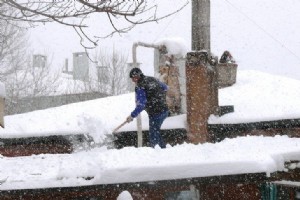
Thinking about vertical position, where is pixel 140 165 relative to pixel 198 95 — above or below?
below

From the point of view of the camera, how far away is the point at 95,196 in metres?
5.20

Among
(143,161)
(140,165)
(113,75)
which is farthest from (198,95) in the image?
(113,75)

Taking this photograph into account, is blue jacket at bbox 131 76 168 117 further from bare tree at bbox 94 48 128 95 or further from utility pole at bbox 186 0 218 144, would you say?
bare tree at bbox 94 48 128 95

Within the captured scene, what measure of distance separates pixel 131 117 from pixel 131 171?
3240 mm

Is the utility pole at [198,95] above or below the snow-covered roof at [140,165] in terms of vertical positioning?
above

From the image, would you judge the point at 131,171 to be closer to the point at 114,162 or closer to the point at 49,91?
the point at 114,162

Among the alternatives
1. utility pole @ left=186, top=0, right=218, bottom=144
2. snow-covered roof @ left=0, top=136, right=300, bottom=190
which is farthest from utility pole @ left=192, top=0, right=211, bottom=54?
snow-covered roof @ left=0, top=136, right=300, bottom=190

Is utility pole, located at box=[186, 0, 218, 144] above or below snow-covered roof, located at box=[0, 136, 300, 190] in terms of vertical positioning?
above

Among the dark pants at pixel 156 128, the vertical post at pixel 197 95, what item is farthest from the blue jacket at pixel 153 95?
the vertical post at pixel 197 95

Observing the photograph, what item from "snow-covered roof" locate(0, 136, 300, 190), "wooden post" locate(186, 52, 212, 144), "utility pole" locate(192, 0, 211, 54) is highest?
"utility pole" locate(192, 0, 211, 54)

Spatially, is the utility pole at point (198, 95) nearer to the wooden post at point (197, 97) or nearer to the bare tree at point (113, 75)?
the wooden post at point (197, 97)

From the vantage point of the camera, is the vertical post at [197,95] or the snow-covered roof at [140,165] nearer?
the snow-covered roof at [140,165]

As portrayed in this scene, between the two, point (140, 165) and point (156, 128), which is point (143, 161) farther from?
point (156, 128)

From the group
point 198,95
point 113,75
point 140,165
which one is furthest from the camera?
point 113,75
